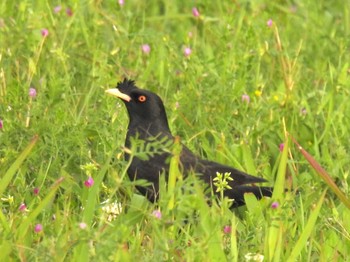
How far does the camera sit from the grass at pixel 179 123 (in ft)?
17.1

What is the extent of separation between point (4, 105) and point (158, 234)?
2.36m

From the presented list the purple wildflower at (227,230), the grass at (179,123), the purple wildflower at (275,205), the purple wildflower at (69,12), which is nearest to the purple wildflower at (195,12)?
the grass at (179,123)

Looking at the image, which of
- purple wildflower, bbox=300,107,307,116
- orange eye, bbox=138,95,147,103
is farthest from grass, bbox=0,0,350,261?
orange eye, bbox=138,95,147,103

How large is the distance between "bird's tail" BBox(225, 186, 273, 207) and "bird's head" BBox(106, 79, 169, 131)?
0.63 m

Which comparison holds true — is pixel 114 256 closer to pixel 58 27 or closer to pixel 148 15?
pixel 58 27

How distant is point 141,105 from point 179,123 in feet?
1.84

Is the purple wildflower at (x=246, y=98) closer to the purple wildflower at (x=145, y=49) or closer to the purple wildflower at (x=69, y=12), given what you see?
the purple wildflower at (x=145, y=49)

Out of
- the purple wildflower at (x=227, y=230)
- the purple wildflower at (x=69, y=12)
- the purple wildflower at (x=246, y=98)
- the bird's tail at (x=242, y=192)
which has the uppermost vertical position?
the purple wildflower at (x=227, y=230)

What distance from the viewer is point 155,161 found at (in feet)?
21.9

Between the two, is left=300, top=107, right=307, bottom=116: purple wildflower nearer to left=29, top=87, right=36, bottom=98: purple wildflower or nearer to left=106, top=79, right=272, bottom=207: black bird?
left=106, top=79, right=272, bottom=207: black bird

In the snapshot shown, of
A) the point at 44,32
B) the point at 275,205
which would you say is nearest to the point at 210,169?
the point at 275,205

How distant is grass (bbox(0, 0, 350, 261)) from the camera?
5227 millimetres

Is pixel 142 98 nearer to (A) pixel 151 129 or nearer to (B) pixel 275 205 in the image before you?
(A) pixel 151 129

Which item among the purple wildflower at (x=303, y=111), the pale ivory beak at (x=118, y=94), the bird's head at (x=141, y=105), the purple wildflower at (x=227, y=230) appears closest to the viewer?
the purple wildflower at (x=227, y=230)
